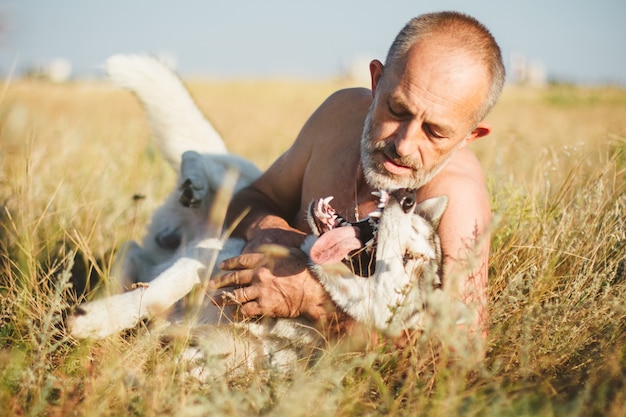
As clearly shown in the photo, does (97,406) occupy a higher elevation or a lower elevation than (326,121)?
lower

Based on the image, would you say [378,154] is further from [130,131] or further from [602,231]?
[130,131]

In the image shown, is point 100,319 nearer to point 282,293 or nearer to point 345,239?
point 282,293

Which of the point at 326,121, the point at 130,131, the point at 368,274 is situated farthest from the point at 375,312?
the point at 130,131

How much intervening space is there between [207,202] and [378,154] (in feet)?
3.93

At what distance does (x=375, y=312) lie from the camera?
2.07 m

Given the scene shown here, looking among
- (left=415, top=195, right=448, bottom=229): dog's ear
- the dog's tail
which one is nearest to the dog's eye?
(left=415, top=195, right=448, bottom=229): dog's ear

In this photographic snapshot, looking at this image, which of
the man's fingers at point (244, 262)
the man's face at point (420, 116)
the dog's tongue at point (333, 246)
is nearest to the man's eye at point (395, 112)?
the man's face at point (420, 116)

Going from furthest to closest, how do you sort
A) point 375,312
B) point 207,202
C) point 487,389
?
point 207,202
point 375,312
point 487,389

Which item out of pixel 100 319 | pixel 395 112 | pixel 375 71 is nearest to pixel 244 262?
pixel 100 319

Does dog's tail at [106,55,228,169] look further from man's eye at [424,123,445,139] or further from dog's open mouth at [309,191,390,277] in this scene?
man's eye at [424,123,445,139]

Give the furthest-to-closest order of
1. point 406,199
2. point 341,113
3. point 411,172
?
point 341,113, point 411,172, point 406,199

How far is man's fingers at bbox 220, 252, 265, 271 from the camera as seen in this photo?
7.76ft

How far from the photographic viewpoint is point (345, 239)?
2.19m

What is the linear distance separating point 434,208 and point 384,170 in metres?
0.28
